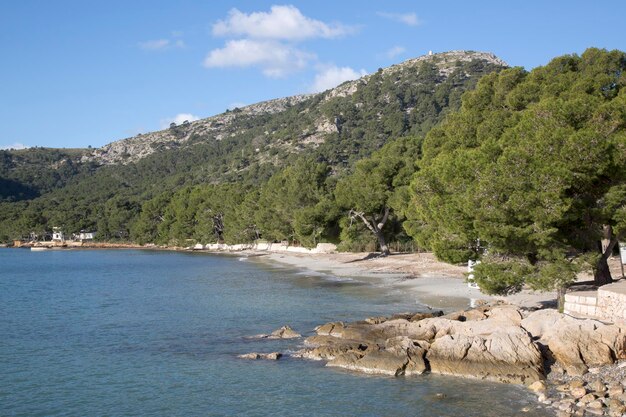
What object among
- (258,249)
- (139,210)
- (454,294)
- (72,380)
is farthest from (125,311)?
(139,210)

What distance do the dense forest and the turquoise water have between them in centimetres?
684

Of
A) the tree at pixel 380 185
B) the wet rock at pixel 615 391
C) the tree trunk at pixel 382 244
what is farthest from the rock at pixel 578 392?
the tree trunk at pixel 382 244

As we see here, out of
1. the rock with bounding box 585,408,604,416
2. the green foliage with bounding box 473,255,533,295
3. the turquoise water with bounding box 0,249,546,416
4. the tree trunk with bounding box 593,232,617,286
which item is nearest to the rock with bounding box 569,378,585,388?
the turquoise water with bounding box 0,249,546,416

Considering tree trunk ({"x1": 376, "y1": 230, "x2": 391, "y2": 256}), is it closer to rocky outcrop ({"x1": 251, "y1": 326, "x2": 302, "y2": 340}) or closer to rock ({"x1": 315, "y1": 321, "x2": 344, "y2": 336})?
rock ({"x1": 315, "y1": 321, "x2": 344, "y2": 336})

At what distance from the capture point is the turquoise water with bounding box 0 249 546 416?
52.7ft

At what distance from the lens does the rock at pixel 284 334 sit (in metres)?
24.2

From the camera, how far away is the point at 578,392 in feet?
49.9

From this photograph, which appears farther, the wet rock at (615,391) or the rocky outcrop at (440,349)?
the rocky outcrop at (440,349)

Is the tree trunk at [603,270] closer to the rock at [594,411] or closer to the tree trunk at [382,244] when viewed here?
the rock at [594,411]

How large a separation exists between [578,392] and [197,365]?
1175 centimetres

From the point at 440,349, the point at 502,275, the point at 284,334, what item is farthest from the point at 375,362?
the point at 502,275

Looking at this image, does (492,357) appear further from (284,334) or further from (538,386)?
(284,334)

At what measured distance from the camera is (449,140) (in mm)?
33188

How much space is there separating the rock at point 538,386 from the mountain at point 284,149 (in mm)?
100509
